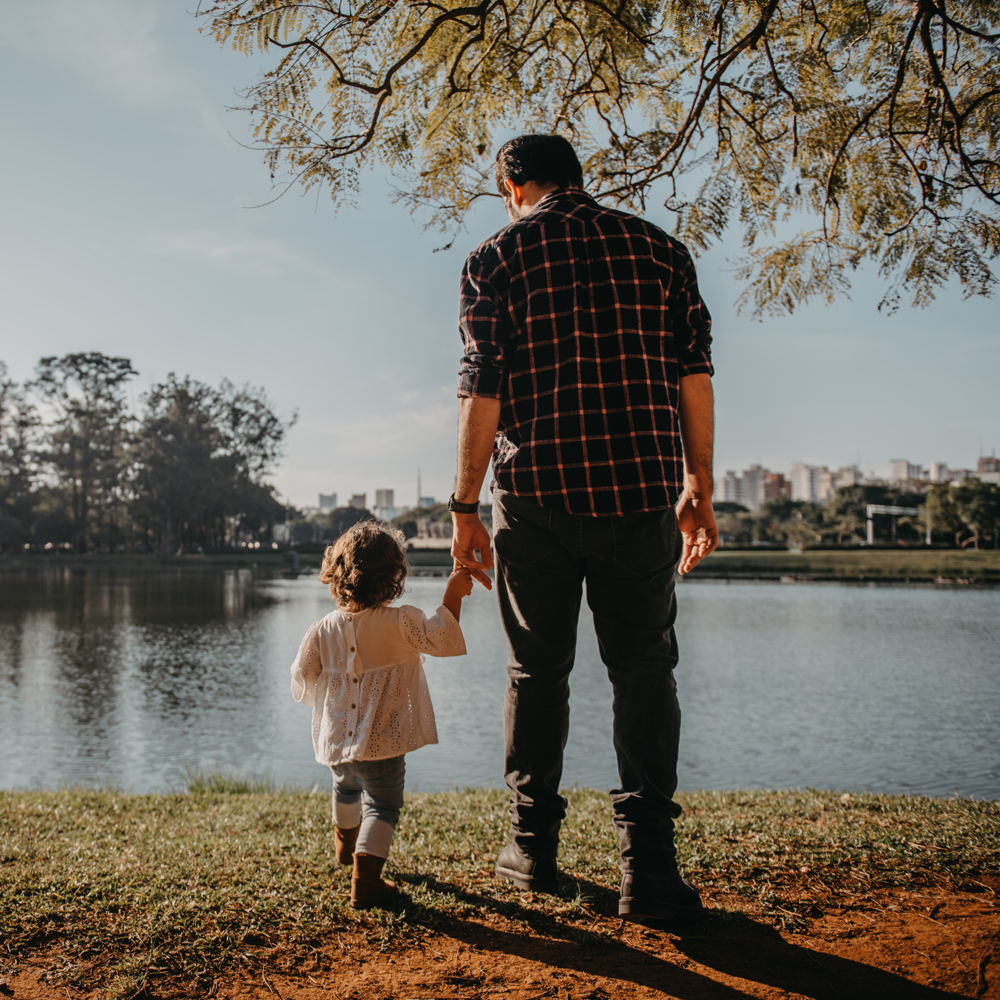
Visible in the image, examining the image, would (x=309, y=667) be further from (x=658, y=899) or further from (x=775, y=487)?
(x=775, y=487)

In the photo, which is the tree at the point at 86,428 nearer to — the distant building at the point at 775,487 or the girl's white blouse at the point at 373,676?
the girl's white blouse at the point at 373,676

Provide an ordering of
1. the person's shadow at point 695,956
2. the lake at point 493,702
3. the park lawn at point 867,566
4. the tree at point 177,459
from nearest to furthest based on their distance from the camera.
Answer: the person's shadow at point 695,956 < the lake at point 493,702 < the park lawn at point 867,566 < the tree at point 177,459

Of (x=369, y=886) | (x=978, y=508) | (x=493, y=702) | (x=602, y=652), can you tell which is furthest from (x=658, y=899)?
(x=978, y=508)

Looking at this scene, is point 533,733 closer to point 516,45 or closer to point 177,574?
point 516,45

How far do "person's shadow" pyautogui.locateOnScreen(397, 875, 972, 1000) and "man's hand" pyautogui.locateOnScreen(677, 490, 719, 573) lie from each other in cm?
84

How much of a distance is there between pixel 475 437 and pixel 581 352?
0.33 metres

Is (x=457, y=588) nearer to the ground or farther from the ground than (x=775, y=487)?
nearer to the ground

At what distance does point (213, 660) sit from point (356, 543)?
1323cm

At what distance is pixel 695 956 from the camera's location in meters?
1.63

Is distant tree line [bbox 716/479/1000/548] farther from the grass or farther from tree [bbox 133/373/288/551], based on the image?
the grass

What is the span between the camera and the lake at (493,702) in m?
7.38

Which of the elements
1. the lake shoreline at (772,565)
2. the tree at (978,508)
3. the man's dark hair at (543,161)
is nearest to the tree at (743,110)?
the man's dark hair at (543,161)

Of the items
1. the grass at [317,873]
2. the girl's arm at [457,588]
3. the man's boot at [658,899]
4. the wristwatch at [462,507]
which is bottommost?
the grass at [317,873]

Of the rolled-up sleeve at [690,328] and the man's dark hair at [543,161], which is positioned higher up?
the man's dark hair at [543,161]
